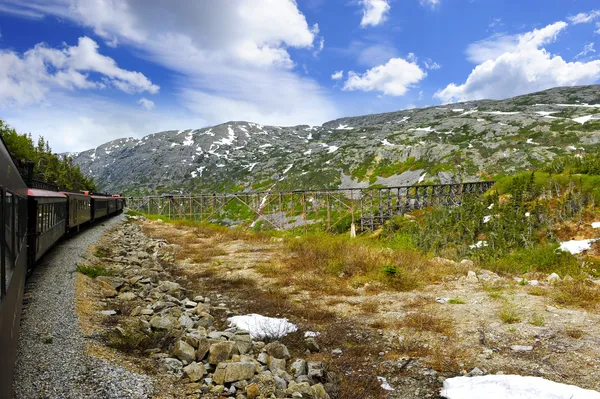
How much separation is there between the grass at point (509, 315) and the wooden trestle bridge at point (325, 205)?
28130 mm

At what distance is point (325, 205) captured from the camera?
87875 mm

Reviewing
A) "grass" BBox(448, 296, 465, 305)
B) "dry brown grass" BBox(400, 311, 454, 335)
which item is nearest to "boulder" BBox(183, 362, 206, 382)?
"dry brown grass" BBox(400, 311, 454, 335)

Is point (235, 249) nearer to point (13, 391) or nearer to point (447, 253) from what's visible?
point (447, 253)

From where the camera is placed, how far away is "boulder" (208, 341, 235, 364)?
18.2 ft

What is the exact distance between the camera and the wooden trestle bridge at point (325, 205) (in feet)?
149

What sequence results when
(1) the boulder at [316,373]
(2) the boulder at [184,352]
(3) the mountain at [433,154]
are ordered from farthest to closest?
(3) the mountain at [433,154] < (2) the boulder at [184,352] < (1) the boulder at [316,373]

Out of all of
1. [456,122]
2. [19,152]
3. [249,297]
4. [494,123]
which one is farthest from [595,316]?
[456,122]

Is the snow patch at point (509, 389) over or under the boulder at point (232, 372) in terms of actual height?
under

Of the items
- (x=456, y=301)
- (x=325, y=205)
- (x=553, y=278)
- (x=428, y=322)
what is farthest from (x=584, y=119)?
(x=428, y=322)

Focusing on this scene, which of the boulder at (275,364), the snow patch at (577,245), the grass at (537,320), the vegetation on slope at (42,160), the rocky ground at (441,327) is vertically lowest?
the rocky ground at (441,327)

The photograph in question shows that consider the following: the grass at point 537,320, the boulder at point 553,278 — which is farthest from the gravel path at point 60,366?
the boulder at point 553,278

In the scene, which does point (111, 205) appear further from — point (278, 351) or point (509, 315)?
point (509, 315)

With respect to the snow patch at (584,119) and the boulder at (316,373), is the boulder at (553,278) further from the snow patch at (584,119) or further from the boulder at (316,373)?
the snow patch at (584,119)

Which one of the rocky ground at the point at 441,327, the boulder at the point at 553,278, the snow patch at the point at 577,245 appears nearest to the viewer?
the rocky ground at the point at 441,327
